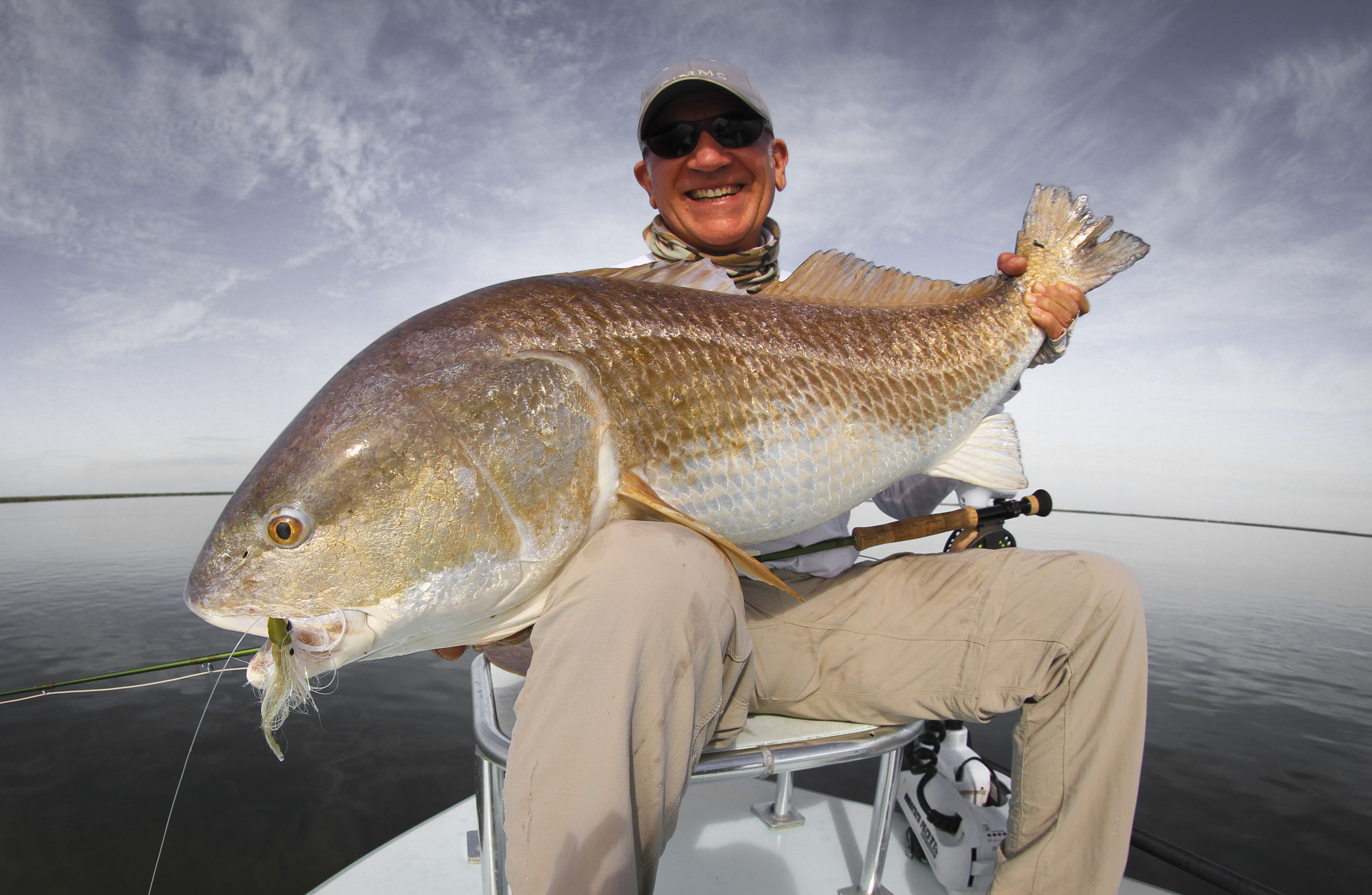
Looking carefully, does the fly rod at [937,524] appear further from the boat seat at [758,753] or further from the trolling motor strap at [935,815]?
the trolling motor strap at [935,815]

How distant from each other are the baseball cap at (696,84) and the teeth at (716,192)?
304mm

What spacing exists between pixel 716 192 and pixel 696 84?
17.2 inches

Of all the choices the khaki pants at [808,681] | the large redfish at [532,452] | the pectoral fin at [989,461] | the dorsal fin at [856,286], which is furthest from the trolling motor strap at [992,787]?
the dorsal fin at [856,286]

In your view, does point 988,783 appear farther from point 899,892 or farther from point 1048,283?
point 1048,283

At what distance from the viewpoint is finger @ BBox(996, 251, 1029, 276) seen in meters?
2.61

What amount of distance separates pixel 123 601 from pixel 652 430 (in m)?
17.0

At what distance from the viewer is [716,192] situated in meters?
2.99

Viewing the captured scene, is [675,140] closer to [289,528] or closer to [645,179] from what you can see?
[645,179]

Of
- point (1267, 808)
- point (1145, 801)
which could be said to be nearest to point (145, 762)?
point (1145, 801)

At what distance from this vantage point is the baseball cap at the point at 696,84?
2727mm

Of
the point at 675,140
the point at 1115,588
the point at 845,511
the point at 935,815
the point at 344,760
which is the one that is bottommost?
the point at 344,760

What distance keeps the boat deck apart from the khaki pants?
3.27 feet

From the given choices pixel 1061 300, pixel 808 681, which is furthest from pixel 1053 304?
pixel 808 681

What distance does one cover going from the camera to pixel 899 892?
2674 mm
